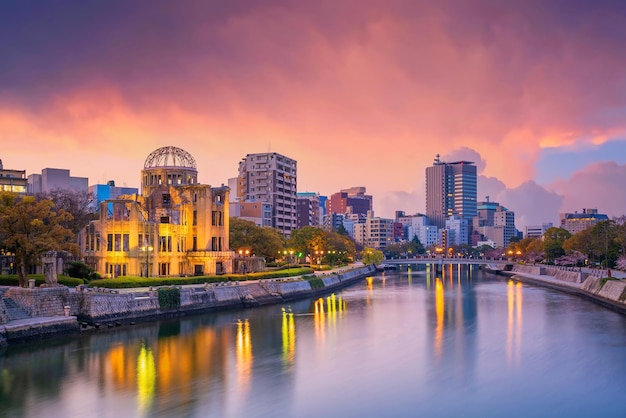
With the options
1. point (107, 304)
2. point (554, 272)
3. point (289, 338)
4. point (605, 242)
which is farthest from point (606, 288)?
point (107, 304)

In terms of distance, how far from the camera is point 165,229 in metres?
76.7

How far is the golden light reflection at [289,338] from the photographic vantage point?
44469 mm

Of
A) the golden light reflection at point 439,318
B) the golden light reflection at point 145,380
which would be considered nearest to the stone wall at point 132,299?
the golden light reflection at point 145,380

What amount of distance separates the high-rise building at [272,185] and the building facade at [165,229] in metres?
69.9

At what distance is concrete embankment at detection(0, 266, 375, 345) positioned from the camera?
45250 millimetres

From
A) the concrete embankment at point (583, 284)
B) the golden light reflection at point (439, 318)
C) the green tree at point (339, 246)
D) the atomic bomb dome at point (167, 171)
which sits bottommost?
the golden light reflection at point (439, 318)

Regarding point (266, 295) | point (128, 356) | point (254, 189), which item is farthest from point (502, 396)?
point (254, 189)

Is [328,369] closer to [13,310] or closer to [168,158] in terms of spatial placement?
[13,310]

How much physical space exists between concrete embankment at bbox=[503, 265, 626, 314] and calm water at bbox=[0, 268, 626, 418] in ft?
18.5

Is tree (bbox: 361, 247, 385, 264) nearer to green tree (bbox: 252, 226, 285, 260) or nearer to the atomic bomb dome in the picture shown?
green tree (bbox: 252, 226, 285, 260)

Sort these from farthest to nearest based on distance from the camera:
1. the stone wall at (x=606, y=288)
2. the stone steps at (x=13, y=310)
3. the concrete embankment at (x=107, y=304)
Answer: the stone wall at (x=606, y=288), the stone steps at (x=13, y=310), the concrete embankment at (x=107, y=304)

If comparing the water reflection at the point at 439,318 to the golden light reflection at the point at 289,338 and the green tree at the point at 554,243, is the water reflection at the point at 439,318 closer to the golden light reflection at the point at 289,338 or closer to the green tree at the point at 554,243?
the golden light reflection at the point at 289,338

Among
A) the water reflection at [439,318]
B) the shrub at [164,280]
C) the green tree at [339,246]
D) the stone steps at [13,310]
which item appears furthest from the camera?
the green tree at [339,246]

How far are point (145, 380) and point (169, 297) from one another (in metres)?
23.7
